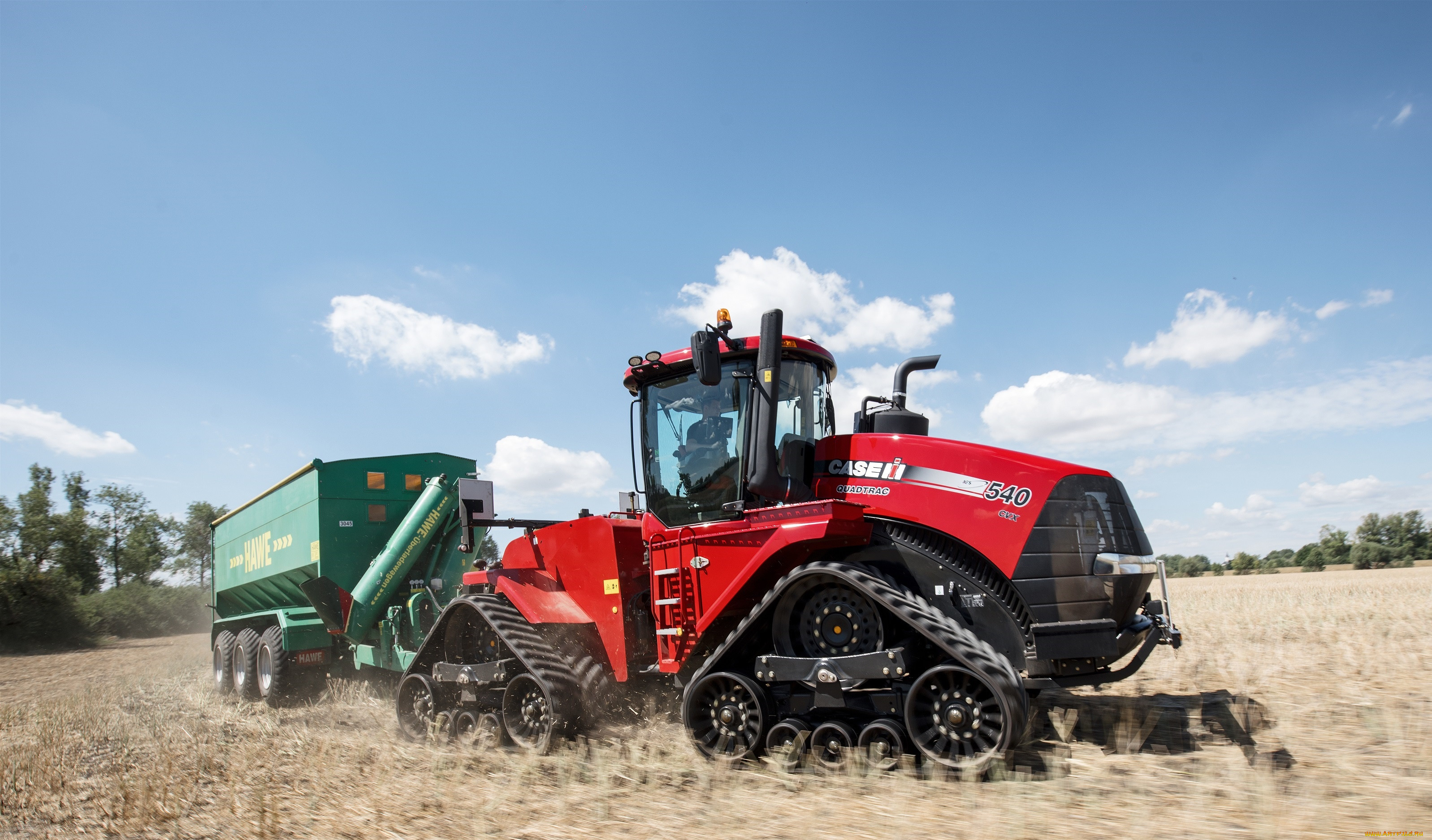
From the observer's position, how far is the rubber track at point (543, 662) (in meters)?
5.86

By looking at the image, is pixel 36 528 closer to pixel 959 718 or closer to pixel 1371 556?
pixel 959 718

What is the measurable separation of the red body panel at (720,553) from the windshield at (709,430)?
7.6 inches

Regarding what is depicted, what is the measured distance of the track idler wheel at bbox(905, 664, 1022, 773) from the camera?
4059 millimetres

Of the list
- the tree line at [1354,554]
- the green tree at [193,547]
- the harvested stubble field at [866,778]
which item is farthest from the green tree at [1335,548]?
the green tree at [193,547]

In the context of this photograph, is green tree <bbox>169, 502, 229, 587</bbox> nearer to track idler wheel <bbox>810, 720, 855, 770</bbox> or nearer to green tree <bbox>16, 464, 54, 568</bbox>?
green tree <bbox>16, 464, 54, 568</bbox>

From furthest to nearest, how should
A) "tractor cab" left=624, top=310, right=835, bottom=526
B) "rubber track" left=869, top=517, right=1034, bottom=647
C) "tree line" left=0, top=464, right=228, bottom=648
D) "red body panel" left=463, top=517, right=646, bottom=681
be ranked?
"tree line" left=0, top=464, right=228, bottom=648
"red body panel" left=463, top=517, right=646, bottom=681
"tractor cab" left=624, top=310, right=835, bottom=526
"rubber track" left=869, top=517, right=1034, bottom=647

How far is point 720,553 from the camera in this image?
17.9 ft

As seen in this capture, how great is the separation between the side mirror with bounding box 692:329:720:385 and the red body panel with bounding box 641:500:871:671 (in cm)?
93

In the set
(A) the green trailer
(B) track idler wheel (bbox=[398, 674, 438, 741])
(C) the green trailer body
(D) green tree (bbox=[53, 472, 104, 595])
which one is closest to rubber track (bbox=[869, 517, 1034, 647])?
(B) track idler wheel (bbox=[398, 674, 438, 741])

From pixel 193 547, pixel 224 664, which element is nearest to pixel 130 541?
pixel 193 547

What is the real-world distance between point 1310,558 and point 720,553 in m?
48.6

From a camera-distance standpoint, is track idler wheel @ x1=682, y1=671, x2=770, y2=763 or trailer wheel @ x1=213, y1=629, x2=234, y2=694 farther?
trailer wheel @ x1=213, y1=629, x2=234, y2=694

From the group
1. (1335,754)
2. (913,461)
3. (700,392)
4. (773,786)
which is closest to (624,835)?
(773,786)

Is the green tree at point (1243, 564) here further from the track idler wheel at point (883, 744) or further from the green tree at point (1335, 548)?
the track idler wheel at point (883, 744)
